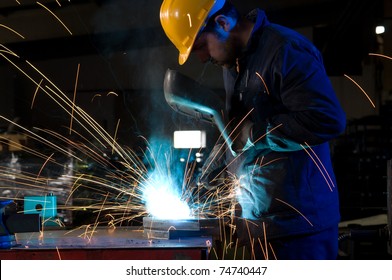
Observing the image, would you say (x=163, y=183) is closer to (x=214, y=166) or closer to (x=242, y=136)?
(x=214, y=166)

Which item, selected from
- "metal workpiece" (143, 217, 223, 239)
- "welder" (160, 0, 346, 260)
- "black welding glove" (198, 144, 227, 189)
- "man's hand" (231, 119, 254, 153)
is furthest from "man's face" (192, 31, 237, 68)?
"metal workpiece" (143, 217, 223, 239)

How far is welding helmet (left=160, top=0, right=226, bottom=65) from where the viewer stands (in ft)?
6.30

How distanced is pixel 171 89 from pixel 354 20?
3.86 feet

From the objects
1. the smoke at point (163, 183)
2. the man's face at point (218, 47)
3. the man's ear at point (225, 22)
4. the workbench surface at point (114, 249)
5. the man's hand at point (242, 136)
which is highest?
the man's ear at point (225, 22)

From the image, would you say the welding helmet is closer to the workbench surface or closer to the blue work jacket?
the blue work jacket

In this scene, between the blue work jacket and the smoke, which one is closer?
the blue work jacket

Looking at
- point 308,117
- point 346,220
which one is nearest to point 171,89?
point 308,117

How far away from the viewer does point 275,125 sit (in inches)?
67.5

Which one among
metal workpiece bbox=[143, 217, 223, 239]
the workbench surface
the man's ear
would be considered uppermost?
the man's ear

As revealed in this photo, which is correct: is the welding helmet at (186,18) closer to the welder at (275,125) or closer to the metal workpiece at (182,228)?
the welder at (275,125)

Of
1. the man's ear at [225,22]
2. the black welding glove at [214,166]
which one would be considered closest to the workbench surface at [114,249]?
the black welding glove at [214,166]

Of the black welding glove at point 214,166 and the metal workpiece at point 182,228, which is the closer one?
the metal workpiece at point 182,228

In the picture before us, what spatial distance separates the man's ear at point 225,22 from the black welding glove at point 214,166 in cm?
48

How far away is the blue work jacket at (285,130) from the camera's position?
1686mm
